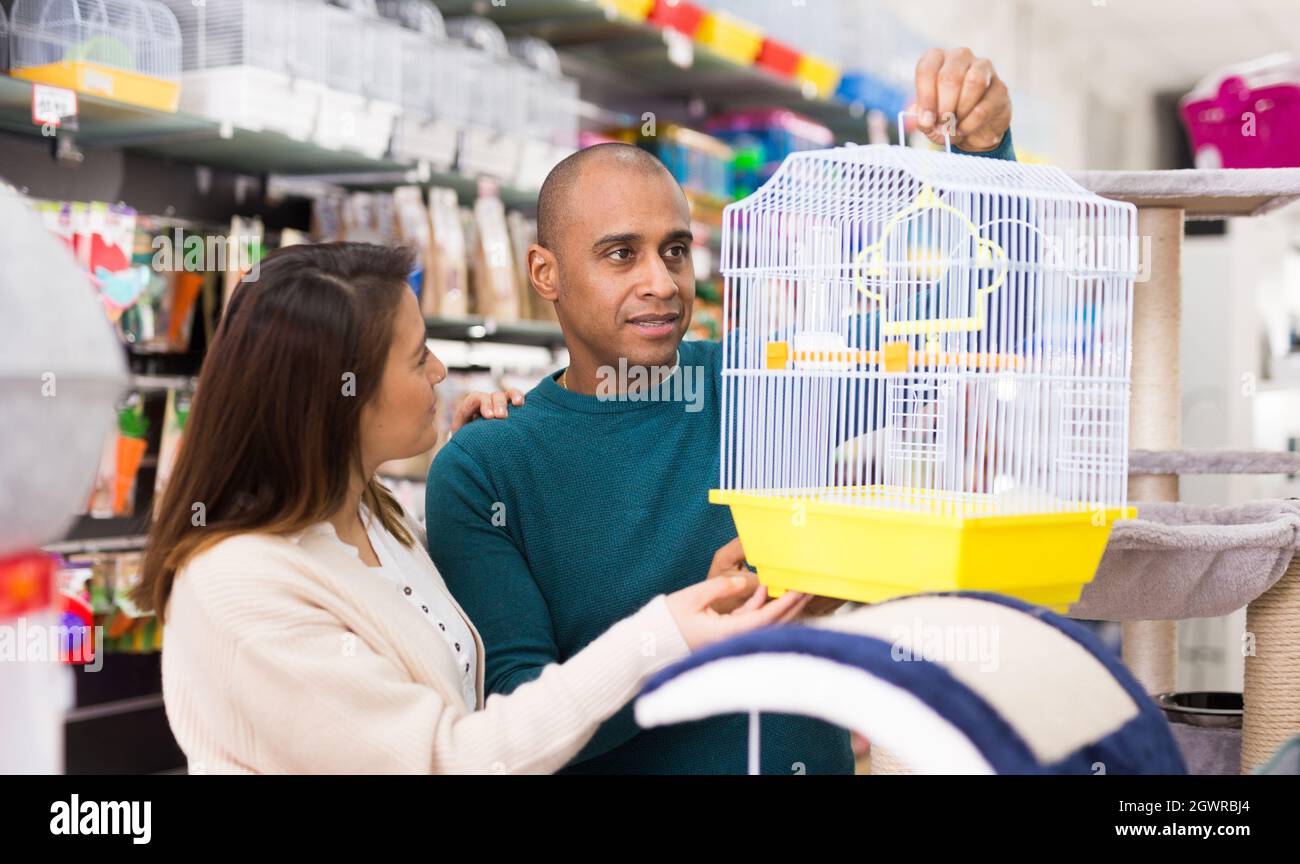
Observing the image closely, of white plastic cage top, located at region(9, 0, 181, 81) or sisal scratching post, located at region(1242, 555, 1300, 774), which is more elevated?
white plastic cage top, located at region(9, 0, 181, 81)

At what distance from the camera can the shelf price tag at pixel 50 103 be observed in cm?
248

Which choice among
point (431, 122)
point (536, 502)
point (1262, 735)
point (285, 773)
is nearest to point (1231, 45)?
point (431, 122)

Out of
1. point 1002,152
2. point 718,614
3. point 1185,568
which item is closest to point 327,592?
point 718,614

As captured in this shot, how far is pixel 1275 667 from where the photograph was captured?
1963 mm

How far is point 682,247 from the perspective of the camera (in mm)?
1806

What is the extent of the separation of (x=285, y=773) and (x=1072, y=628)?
0.74 meters

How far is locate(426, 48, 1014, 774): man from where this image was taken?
1.57 meters

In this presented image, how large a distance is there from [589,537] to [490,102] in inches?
82.8

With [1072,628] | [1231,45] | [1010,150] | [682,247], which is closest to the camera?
[1072,628]

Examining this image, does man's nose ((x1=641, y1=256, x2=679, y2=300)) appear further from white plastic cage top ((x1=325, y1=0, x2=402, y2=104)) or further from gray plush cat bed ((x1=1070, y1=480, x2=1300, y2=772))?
white plastic cage top ((x1=325, y1=0, x2=402, y2=104))

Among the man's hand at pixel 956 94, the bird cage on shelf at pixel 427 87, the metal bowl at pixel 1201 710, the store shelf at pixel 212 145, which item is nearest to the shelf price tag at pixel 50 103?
the store shelf at pixel 212 145

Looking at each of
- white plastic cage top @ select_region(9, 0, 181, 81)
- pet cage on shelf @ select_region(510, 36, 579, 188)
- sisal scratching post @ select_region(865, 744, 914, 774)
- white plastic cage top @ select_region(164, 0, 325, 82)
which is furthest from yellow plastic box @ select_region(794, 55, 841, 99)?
sisal scratching post @ select_region(865, 744, 914, 774)

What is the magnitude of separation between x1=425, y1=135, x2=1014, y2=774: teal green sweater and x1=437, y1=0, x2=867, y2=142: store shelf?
2.27 meters
